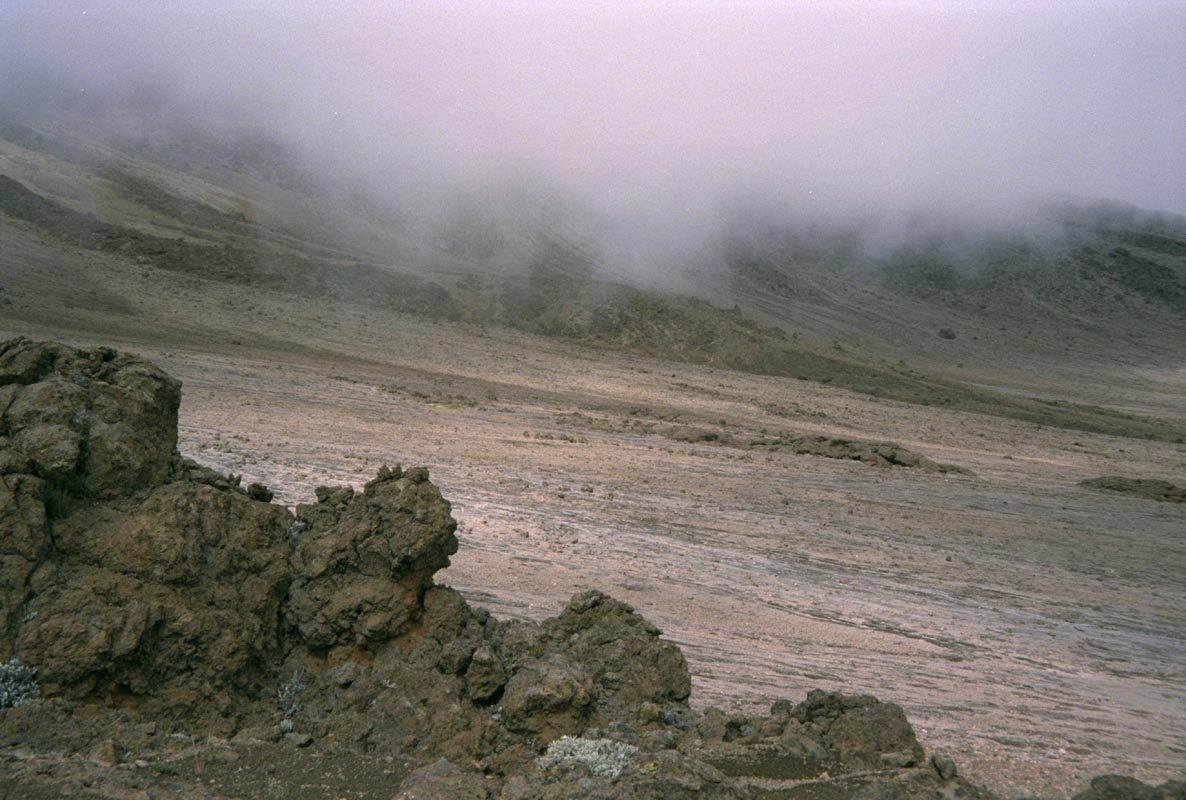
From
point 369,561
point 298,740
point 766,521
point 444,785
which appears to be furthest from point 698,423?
point 444,785

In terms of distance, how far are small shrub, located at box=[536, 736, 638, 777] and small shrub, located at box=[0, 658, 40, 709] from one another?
7.53 ft

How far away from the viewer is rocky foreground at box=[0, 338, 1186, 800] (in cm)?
466

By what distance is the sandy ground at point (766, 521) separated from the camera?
7934 mm

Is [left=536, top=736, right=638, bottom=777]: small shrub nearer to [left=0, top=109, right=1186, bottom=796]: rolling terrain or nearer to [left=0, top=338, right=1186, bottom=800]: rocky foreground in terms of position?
[left=0, top=338, right=1186, bottom=800]: rocky foreground

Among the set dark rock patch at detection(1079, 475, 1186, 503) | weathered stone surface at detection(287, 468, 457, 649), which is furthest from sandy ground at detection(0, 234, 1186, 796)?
weathered stone surface at detection(287, 468, 457, 649)

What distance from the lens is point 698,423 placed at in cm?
2234

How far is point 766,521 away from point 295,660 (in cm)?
861

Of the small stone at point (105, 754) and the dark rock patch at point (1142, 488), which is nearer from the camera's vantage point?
the small stone at point (105, 754)

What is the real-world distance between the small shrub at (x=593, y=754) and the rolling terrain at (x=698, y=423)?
2.18 m

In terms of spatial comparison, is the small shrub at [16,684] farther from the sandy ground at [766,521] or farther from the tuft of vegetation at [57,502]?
the sandy ground at [766,521]

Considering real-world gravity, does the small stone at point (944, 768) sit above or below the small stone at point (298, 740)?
above

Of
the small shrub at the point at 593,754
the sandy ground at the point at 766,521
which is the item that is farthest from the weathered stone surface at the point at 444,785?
the sandy ground at the point at 766,521

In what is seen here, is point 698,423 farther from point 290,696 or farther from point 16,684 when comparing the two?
point 16,684

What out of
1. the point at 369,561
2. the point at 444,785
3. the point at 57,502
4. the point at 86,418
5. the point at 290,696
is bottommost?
the point at 290,696
